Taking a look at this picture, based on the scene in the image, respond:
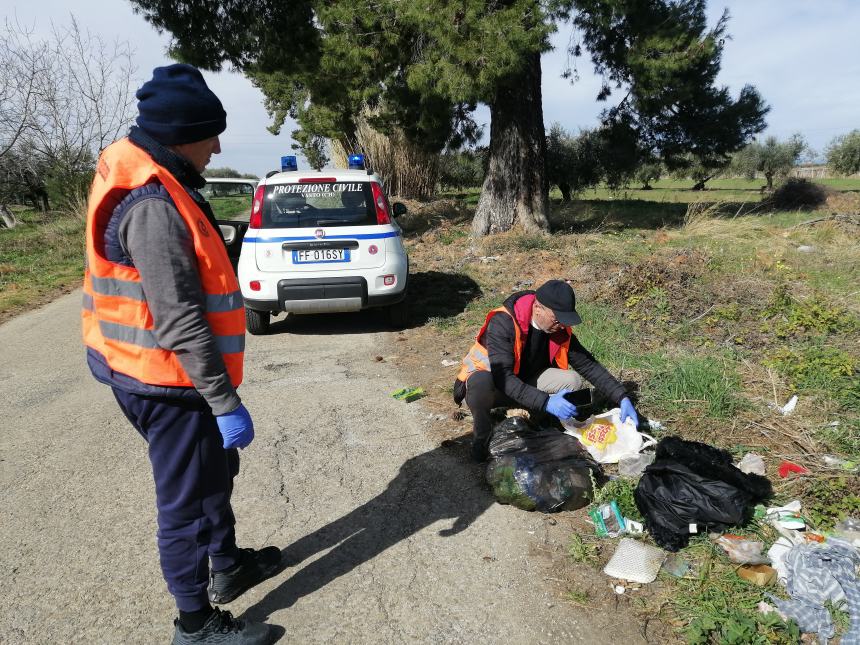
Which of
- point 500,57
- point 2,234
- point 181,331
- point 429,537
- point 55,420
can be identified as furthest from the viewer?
point 2,234

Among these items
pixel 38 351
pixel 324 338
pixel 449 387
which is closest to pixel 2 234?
pixel 38 351

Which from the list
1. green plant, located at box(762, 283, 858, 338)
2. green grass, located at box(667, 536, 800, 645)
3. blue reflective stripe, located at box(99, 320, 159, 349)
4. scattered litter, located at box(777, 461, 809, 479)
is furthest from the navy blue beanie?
green plant, located at box(762, 283, 858, 338)

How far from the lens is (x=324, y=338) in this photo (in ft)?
22.3

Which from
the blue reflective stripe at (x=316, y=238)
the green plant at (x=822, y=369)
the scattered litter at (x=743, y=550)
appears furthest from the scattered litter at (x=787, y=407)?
the blue reflective stripe at (x=316, y=238)

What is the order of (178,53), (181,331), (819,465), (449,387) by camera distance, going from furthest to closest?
(178,53) → (449,387) → (819,465) → (181,331)

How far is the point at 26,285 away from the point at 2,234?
843cm

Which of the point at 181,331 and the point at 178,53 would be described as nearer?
the point at 181,331

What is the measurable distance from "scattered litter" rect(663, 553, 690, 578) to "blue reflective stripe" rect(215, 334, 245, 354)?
214 cm

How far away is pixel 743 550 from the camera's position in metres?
2.71

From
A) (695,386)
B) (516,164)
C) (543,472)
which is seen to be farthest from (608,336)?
(516,164)

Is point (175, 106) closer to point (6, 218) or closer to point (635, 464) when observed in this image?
point (635, 464)

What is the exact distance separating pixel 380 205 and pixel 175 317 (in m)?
5.11

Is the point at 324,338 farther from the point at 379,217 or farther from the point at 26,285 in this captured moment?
the point at 26,285

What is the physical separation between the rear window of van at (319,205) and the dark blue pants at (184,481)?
4.67 metres
